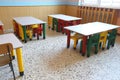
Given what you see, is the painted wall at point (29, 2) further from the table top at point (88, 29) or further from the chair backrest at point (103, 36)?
the chair backrest at point (103, 36)

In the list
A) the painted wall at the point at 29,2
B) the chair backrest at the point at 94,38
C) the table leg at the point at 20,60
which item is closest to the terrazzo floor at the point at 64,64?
the table leg at the point at 20,60

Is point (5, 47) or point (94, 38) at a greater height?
point (5, 47)

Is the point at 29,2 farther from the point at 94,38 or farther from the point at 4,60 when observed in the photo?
the point at 4,60

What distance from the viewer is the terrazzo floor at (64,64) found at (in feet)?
6.37

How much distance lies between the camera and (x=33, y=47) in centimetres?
298

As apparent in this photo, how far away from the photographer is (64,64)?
226 centimetres

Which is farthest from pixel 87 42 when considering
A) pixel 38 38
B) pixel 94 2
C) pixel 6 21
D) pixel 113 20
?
pixel 6 21

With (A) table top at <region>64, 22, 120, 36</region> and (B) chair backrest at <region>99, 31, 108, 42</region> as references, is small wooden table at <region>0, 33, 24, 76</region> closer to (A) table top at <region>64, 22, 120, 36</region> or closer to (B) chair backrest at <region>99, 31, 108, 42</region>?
(A) table top at <region>64, 22, 120, 36</region>

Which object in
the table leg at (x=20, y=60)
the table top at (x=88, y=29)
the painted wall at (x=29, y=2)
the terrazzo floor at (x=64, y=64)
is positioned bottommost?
the terrazzo floor at (x=64, y=64)

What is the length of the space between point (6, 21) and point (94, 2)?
127 inches

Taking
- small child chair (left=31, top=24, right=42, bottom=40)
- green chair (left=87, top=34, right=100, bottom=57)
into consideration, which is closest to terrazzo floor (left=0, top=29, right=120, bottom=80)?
green chair (left=87, top=34, right=100, bottom=57)

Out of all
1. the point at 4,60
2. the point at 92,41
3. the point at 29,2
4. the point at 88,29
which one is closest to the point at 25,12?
the point at 29,2

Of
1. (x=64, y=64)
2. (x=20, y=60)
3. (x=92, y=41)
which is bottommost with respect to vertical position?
(x=64, y=64)

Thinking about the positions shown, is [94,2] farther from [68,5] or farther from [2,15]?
[2,15]
